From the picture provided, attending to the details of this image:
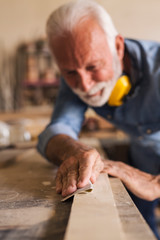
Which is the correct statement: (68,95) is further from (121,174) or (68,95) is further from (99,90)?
(121,174)

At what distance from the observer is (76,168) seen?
2.54 feet

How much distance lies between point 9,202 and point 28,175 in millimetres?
287

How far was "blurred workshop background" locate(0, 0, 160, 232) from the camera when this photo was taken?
4.14m

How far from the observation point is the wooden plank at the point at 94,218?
43cm

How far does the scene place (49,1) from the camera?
167 inches

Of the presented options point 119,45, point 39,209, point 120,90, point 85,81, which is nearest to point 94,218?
point 39,209

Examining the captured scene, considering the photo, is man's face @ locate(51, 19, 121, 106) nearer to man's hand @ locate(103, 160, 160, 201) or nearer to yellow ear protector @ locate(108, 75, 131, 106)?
yellow ear protector @ locate(108, 75, 131, 106)

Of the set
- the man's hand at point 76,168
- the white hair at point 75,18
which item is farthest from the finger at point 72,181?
the white hair at point 75,18

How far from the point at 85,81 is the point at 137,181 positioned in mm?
513

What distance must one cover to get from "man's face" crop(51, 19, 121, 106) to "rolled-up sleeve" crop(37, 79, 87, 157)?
173 mm

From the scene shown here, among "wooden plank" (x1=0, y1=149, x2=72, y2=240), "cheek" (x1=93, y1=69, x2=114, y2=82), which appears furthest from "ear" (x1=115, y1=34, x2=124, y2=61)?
"wooden plank" (x1=0, y1=149, x2=72, y2=240)

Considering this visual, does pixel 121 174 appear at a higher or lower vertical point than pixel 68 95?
lower

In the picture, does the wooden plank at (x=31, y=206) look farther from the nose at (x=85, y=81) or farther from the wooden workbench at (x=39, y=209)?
the nose at (x=85, y=81)

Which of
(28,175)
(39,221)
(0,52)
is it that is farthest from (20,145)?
(0,52)
